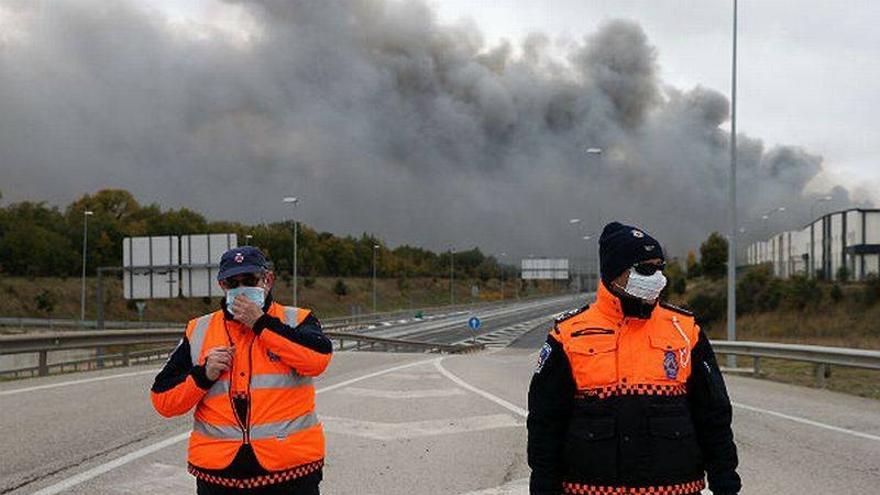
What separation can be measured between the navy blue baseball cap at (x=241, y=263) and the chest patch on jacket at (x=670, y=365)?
187cm

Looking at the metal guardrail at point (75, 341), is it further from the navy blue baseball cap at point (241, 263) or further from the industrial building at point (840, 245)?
the industrial building at point (840, 245)

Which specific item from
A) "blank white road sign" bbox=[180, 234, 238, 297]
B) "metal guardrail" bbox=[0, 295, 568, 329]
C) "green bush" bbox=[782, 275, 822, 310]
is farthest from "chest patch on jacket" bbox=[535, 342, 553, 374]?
"green bush" bbox=[782, 275, 822, 310]

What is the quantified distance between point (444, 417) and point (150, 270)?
108 feet

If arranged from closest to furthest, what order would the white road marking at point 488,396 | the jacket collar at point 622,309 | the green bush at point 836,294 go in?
the jacket collar at point 622,309, the white road marking at point 488,396, the green bush at point 836,294

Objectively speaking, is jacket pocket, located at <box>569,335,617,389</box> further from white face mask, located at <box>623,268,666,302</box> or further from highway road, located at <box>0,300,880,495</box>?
highway road, located at <box>0,300,880,495</box>

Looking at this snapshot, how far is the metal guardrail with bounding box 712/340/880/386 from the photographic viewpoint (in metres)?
14.2

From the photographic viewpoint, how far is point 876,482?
734 centimetres

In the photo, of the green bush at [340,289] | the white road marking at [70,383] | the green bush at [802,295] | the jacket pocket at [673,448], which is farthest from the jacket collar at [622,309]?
the green bush at [340,289]

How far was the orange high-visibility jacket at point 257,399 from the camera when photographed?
3.89 meters

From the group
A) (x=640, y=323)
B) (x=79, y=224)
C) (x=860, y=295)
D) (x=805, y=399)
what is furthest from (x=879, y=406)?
(x=79, y=224)

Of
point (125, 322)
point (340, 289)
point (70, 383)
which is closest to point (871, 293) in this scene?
point (125, 322)

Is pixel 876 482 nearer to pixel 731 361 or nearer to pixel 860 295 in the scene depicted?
pixel 731 361

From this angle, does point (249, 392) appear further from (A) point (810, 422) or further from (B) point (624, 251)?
(A) point (810, 422)

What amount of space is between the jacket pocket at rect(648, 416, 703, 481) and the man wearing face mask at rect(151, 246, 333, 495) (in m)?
1.57
